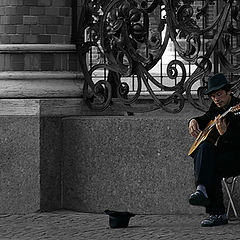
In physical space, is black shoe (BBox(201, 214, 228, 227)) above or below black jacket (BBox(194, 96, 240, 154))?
below

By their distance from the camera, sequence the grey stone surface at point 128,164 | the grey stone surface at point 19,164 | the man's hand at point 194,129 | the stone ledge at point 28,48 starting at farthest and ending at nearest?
Answer: the stone ledge at point 28,48, the grey stone surface at point 19,164, the grey stone surface at point 128,164, the man's hand at point 194,129

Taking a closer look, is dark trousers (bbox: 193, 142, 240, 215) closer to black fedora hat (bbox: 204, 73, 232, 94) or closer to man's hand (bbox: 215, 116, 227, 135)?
man's hand (bbox: 215, 116, 227, 135)

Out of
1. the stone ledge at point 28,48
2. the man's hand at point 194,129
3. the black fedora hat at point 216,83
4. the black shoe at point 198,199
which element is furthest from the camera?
the stone ledge at point 28,48

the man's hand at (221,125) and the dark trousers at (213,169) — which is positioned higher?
the man's hand at (221,125)

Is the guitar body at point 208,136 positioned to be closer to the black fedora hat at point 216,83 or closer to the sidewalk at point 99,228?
the black fedora hat at point 216,83

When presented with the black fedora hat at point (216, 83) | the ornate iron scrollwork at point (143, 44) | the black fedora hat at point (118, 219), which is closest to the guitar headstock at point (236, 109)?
the black fedora hat at point (216, 83)

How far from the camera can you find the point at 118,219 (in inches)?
302

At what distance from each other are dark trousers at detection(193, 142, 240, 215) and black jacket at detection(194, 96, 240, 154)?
5 centimetres

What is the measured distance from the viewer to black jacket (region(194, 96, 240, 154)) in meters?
7.64

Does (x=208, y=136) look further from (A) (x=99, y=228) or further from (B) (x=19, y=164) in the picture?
(B) (x=19, y=164)

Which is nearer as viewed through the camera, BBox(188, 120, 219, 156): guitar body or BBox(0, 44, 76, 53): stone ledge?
BBox(188, 120, 219, 156): guitar body

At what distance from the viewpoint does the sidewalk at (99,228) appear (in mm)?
7309

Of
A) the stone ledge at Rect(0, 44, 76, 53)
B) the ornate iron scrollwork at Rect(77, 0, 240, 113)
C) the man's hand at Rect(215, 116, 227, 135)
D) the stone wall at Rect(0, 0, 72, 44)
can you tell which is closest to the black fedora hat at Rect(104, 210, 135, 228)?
the man's hand at Rect(215, 116, 227, 135)

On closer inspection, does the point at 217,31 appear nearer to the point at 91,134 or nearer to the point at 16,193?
the point at 91,134
